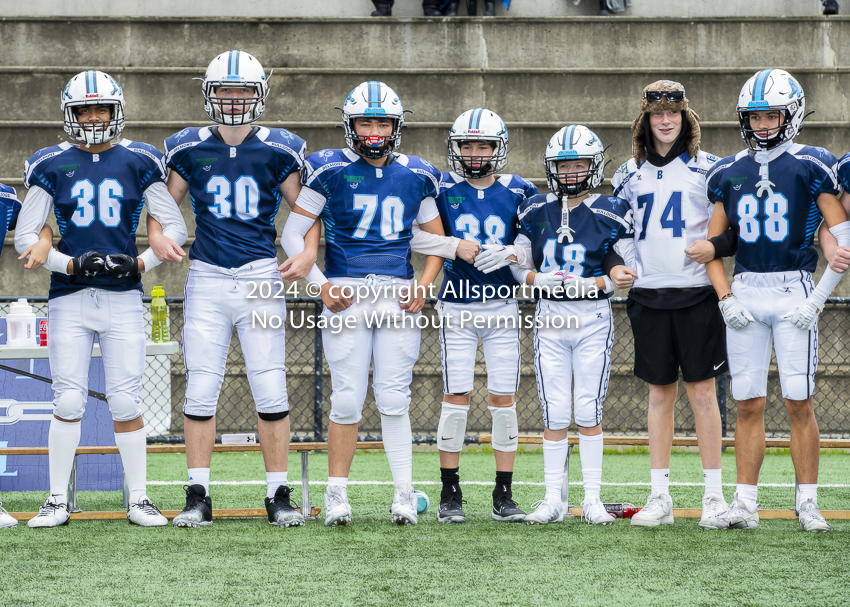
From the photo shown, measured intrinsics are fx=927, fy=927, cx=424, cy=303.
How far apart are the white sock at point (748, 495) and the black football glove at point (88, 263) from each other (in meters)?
3.10

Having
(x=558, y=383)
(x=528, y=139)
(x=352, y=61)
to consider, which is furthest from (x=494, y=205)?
(x=352, y=61)

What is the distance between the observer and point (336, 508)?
427 cm

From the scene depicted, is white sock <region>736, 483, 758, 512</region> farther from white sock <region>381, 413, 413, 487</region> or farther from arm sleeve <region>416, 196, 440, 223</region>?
arm sleeve <region>416, 196, 440, 223</region>

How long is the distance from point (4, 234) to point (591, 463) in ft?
9.81


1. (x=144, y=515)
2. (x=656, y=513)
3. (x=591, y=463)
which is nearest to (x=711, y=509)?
(x=656, y=513)

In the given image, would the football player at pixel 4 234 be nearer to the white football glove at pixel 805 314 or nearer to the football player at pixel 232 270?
the football player at pixel 232 270

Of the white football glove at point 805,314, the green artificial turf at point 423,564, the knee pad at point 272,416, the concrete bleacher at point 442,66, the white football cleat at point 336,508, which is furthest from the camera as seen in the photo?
the concrete bleacher at point 442,66

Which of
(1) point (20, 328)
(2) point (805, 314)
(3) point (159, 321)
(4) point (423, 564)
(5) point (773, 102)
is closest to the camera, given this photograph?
(4) point (423, 564)

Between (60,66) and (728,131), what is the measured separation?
672 centimetres

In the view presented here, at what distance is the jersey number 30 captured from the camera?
4.30 m

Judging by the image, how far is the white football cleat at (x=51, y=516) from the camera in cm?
423

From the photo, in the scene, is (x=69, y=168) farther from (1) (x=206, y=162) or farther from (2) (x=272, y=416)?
(2) (x=272, y=416)

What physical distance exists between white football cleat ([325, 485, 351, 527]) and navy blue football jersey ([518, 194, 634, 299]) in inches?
53.5

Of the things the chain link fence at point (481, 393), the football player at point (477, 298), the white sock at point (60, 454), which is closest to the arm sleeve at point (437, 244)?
the football player at point (477, 298)
